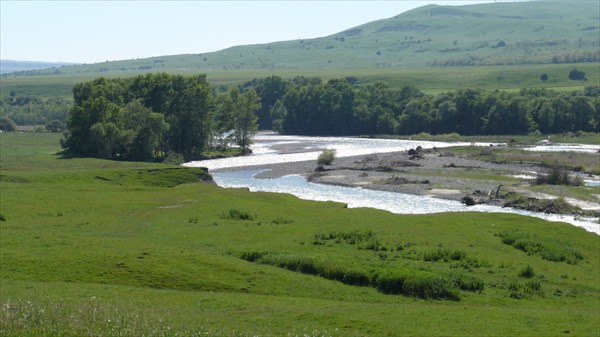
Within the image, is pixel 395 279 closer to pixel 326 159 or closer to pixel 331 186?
pixel 331 186

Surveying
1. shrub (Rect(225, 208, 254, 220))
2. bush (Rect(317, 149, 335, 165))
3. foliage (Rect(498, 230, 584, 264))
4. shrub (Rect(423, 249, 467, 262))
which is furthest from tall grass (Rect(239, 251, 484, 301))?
bush (Rect(317, 149, 335, 165))

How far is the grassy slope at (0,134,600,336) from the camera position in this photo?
107 ft

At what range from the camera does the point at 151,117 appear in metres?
132

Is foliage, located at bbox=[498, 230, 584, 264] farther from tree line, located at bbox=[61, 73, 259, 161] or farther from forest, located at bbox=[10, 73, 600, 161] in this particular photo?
forest, located at bbox=[10, 73, 600, 161]

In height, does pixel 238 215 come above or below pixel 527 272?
below

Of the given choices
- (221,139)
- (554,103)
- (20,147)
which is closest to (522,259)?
(20,147)

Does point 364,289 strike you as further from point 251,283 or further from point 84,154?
point 84,154

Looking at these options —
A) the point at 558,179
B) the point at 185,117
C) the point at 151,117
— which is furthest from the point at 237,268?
the point at 185,117

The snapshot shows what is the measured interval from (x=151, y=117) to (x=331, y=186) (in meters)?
35.7

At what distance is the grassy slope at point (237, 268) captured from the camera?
1288 inches

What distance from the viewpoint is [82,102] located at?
13150 centimetres

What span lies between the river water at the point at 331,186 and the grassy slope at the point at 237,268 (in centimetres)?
1523

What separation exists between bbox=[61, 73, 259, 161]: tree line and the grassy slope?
155ft

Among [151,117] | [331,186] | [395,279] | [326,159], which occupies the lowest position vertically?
[331,186]
